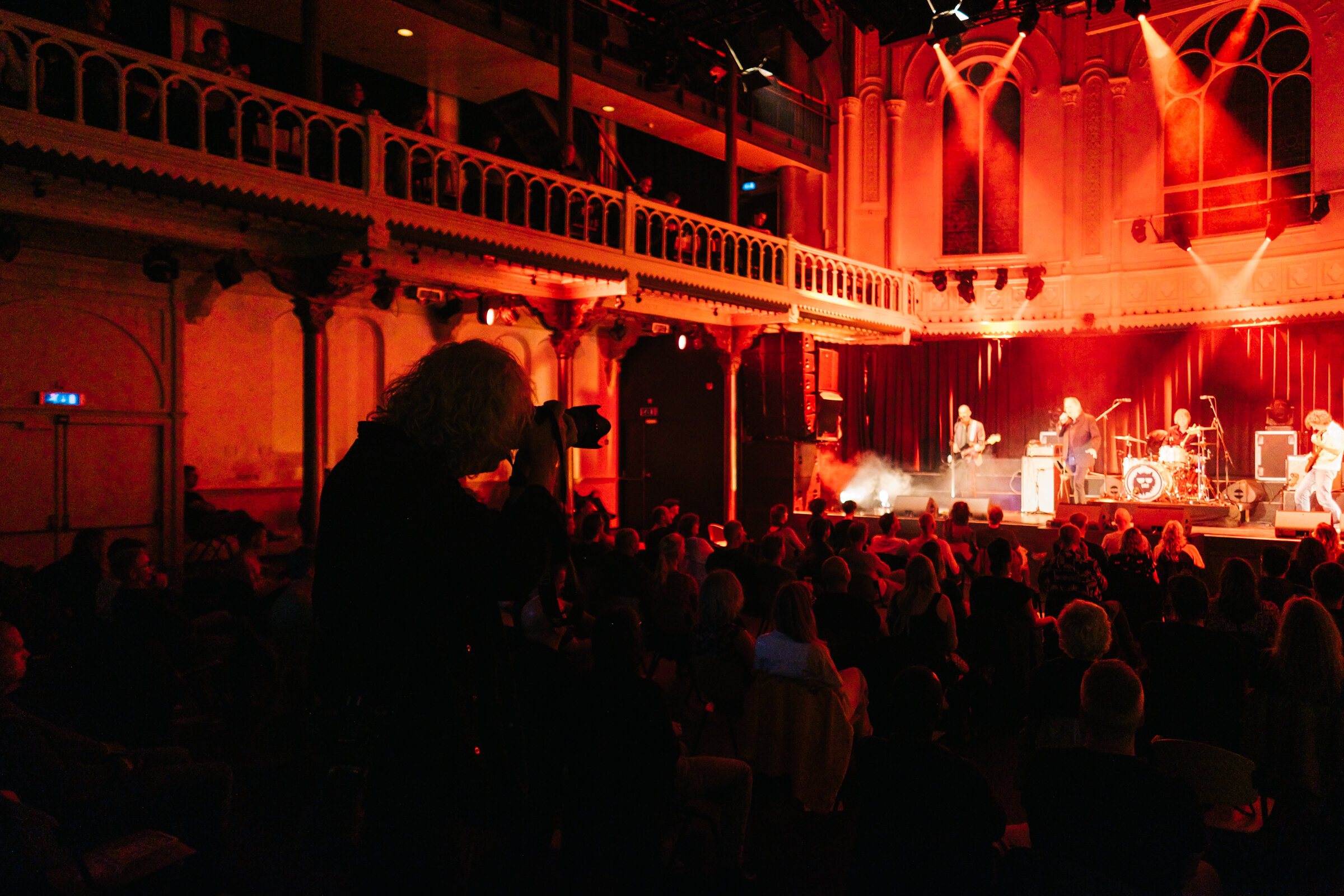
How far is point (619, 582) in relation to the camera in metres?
5.83

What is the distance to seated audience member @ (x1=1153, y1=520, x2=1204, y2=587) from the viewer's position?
21.2 feet

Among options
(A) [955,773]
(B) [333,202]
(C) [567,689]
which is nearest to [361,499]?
(C) [567,689]

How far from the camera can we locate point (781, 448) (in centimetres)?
1420

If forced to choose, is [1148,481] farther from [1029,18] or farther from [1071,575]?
[1071,575]

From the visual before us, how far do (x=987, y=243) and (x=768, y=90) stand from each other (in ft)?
A: 16.2

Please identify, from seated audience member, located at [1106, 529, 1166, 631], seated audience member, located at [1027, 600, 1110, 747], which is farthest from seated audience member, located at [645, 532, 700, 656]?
seated audience member, located at [1106, 529, 1166, 631]

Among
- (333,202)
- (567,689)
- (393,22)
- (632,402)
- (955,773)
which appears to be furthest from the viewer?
(632,402)

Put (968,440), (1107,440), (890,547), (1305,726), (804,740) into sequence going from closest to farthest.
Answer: (1305,726)
(804,740)
(890,547)
(968,440)
(1107,440)

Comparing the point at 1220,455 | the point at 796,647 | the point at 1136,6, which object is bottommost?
the point at 796,647

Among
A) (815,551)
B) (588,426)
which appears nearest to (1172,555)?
(815,551)

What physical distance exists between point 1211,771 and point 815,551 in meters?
3.92

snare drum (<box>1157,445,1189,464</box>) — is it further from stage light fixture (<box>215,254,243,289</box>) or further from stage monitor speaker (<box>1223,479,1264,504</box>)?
stage light fixture (<box>215,254,243,289</box>)

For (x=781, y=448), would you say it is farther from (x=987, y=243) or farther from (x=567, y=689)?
(x=567, y=689)

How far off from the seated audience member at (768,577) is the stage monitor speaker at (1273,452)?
10418mm
